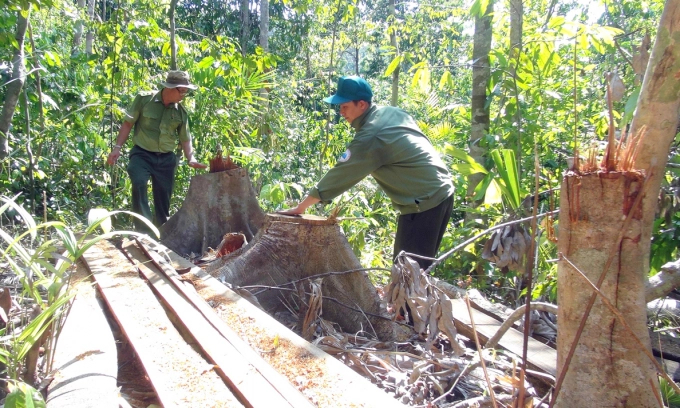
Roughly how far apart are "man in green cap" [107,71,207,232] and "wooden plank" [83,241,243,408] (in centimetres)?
245

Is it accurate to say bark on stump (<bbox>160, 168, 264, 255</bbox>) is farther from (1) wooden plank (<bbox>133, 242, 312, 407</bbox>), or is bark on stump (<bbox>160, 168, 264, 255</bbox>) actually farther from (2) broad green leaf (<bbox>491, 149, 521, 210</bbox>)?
(2) broad green leaf (<bbox>491, 149, 521, 210</bbox>)

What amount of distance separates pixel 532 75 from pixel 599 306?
4395mm

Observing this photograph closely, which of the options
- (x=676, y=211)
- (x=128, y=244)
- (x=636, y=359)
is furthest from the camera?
(x=128, y=244)

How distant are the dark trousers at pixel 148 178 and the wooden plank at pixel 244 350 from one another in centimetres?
269

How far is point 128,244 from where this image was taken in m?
4.28

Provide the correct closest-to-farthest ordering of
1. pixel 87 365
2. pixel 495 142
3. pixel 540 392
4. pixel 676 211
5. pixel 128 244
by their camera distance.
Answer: pixel 87 365 → pixel 540 392 → pixel 676 211 → pixel 128 244 → pixel 495 142

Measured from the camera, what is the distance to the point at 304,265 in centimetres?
377

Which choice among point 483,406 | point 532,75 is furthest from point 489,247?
point 532,75

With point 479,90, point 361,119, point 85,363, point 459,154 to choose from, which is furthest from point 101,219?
point 479,90

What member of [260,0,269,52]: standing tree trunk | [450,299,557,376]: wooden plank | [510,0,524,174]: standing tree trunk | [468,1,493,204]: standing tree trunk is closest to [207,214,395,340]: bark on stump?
[450,299,557,376]: wooden plank

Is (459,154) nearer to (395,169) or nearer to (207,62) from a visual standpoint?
(395,169)

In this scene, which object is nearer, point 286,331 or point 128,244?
point 286,331

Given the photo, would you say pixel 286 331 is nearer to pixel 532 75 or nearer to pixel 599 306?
pixel 599 306

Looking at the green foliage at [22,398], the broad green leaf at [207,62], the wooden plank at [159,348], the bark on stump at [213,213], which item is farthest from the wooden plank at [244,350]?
the broad green leaf at [207,62]
